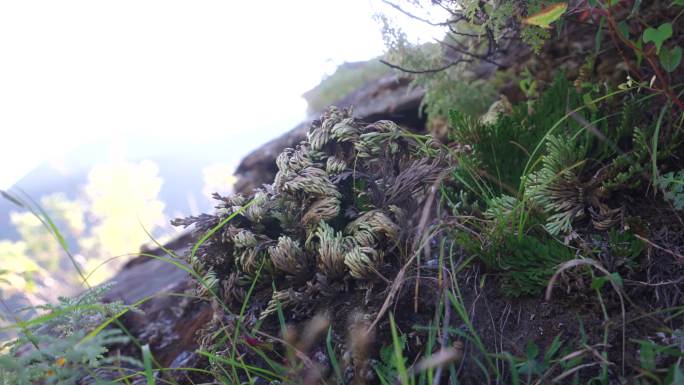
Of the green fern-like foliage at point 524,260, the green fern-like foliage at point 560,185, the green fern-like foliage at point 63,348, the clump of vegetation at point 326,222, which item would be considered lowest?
the green fern-like foliage at point 524,260

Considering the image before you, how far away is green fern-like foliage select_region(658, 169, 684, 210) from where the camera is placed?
144 cm

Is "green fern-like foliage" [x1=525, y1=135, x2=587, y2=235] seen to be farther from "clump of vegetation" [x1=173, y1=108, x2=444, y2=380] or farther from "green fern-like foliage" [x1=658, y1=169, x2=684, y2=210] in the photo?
"clump of vegetation" [x1=173, y1=108, x2=444, y2=380]

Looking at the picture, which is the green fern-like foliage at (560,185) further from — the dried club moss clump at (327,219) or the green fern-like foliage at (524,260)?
the dried club moss clump at (327,219)

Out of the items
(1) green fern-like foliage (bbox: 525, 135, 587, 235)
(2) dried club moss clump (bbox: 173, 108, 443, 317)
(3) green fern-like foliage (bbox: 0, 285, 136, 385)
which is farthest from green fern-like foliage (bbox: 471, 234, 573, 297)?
(3) green fern-like foliage (bbox: 0, 285, 136, 385)

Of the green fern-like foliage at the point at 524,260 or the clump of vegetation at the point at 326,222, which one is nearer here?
the green fern-like foliage at the point at 524,260

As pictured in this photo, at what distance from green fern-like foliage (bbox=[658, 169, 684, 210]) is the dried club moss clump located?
0.77 m

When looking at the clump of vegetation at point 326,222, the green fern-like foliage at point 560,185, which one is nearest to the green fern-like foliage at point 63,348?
the clump of vegetation at point 326,222

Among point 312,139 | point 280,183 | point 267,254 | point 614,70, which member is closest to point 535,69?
point 614,70

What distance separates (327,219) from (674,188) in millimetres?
1207

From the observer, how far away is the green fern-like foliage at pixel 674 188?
1.44 meters

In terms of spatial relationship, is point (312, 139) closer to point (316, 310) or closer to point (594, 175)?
point (316, 310)

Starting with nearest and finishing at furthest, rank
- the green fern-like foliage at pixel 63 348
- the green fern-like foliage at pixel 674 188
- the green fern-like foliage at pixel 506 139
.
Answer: the green fern-like foliage at pixel 63 348 < the green fern-like foliage at pixel 674 188 < the green fern-like foliage at pixel 506 139

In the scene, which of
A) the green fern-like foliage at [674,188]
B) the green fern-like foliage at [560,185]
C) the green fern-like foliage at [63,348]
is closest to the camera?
the green fern-like foliage at [63,348]

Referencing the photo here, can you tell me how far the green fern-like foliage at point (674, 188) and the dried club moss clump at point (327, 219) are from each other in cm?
77
